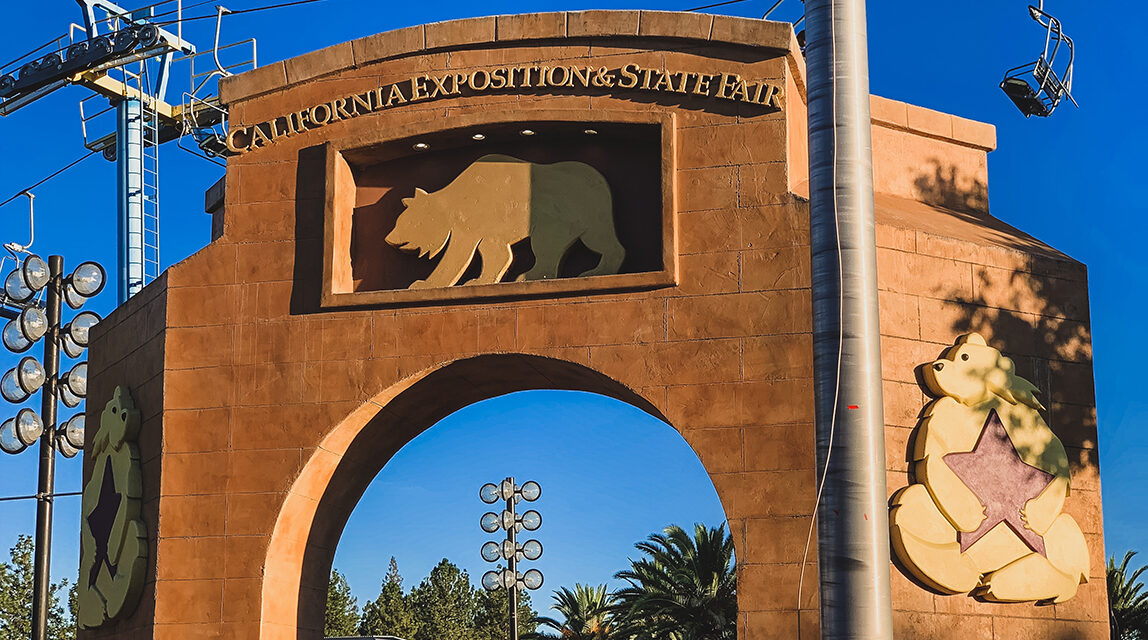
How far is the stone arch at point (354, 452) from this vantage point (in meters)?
17.7

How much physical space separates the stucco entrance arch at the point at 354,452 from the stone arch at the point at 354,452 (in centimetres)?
1

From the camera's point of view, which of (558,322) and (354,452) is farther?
(354,452)

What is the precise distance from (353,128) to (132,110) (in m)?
18.5

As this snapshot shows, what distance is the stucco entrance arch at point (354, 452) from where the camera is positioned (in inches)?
697

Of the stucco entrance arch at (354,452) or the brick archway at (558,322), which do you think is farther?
the stucco entrance arch at (354,452)

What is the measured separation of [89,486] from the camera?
20203 millimetres

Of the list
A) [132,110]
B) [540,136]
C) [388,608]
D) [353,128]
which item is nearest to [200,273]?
[353,128]

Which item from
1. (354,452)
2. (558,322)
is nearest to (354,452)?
(354,452)

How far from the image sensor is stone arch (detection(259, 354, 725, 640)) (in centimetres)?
1770

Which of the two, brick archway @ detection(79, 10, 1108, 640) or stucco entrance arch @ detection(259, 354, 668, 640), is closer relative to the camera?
brick archway @ detection(79, 10, 1108, 640)

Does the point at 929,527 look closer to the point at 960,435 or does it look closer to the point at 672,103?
the point at 960,435

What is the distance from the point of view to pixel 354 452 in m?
18.5

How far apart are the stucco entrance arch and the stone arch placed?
1 cm

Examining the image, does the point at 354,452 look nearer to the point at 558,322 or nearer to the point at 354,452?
the point at 354,452
